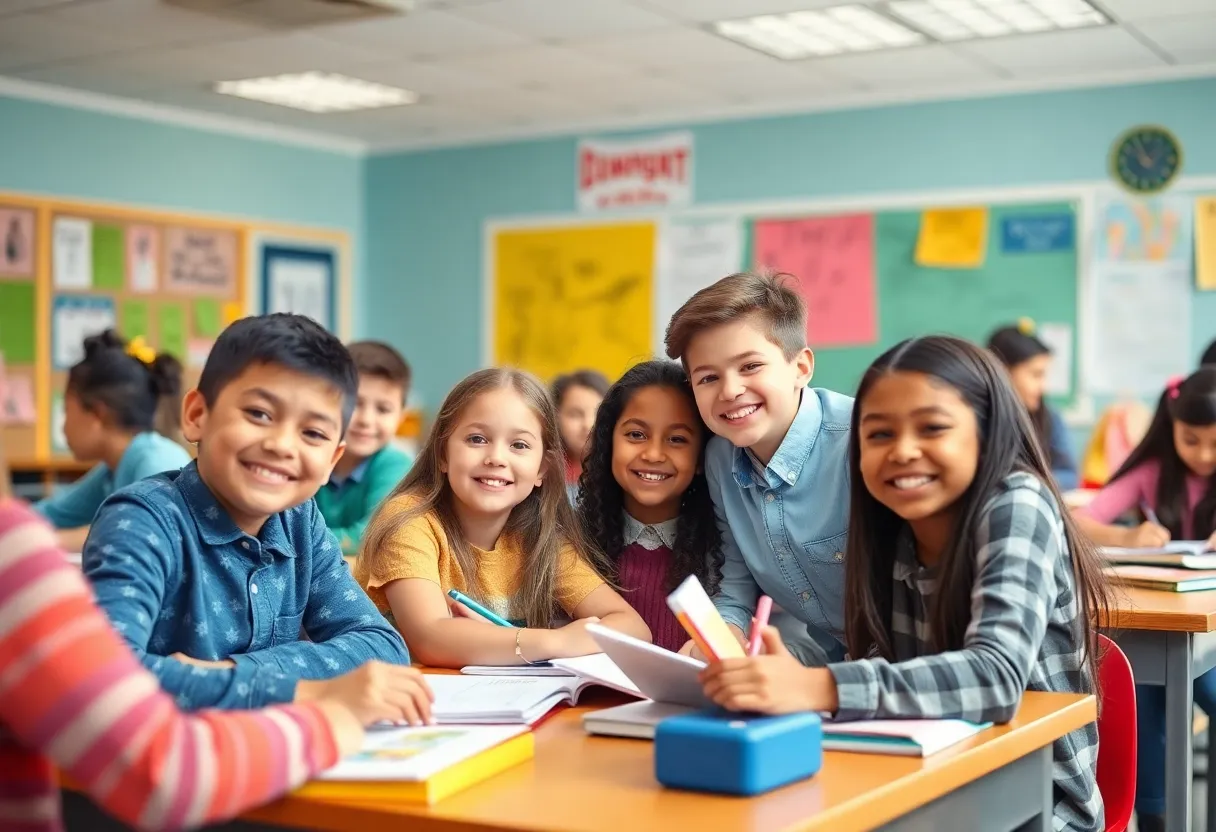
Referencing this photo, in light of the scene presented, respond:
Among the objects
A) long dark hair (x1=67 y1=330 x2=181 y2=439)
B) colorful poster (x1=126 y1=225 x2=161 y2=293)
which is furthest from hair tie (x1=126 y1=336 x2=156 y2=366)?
colorful poster (x1=126 y1=225 x2=161 y2=293)

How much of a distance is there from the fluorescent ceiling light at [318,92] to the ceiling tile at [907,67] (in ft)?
5.84

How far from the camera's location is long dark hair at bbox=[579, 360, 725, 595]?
208 cm

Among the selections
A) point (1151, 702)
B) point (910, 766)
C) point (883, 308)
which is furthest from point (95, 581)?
Answer: point (883, 308)

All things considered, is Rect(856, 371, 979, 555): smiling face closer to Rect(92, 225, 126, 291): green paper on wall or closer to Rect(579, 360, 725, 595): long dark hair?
Rect(579, 360, 725, 595): long dark hair

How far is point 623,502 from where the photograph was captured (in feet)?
7.14

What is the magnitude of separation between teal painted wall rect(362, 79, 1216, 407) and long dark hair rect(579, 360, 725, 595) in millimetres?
3630

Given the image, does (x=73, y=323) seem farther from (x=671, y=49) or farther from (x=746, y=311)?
(x=746, y=311)

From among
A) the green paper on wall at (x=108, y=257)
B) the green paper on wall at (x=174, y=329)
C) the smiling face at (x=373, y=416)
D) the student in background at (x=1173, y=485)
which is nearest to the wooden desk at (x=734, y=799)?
the student in background at (x=1173, y=485)

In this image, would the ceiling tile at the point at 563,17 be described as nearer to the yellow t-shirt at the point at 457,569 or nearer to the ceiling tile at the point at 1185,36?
the ceiling tile at the point at 1185,36

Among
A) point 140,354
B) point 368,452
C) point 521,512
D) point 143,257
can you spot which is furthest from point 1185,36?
point 143,257

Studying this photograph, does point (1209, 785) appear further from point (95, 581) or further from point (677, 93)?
point (677, 93)

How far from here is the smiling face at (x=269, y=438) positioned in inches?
57.7

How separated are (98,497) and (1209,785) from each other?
2618mm

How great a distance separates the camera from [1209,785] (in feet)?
8.97
